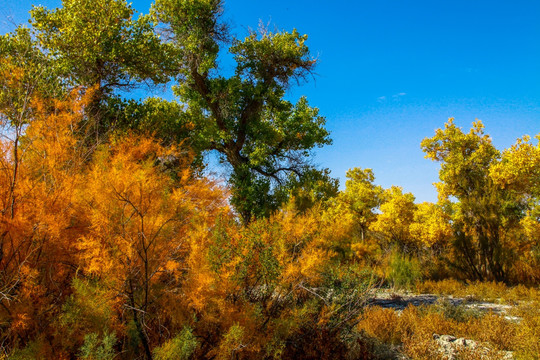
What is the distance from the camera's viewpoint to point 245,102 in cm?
1205

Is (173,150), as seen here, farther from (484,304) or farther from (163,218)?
(484,304)

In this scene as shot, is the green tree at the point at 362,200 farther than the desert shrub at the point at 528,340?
Yes

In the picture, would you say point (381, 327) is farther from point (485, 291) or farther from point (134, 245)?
point (485, 291)

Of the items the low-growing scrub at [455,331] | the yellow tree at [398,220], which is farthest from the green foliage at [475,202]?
the low-growing scrub at [455,331]

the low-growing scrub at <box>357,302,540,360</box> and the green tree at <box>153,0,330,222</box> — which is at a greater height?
the green tree at <box>153,0,330,222</box>

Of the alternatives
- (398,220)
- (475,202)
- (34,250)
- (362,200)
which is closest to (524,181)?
(475,202)

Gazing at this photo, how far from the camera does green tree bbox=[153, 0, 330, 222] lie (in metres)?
11.2

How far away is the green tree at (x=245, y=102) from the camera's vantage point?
1120 cm

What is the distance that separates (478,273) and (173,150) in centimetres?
1039

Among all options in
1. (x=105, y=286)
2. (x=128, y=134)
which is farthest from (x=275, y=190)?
(x=105, y=286)

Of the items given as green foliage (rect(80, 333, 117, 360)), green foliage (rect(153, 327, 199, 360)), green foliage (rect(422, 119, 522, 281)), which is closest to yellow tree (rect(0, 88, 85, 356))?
green foliage (rect(80, 333, 117, 360))

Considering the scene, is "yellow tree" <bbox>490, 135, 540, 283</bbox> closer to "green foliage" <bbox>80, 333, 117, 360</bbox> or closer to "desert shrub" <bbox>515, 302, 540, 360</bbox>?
"desert shrub" <bbox>515, 302, 540, 360</bbox>

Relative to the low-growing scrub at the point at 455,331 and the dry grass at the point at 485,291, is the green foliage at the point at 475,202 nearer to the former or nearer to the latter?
the dry grass at the point at 485,291

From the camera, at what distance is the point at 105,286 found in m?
3.24
